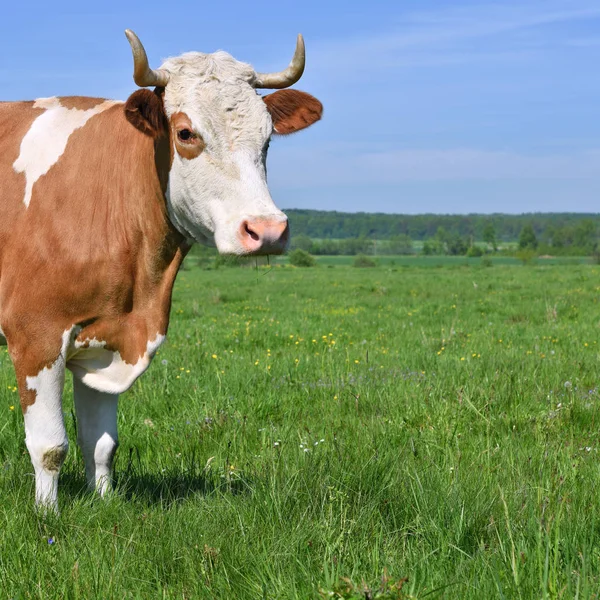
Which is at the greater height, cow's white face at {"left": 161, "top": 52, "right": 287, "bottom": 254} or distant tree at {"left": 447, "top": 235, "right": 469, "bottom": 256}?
distant tree at {"left": 447, "top": 235, "right": 469, "bottom": 256}

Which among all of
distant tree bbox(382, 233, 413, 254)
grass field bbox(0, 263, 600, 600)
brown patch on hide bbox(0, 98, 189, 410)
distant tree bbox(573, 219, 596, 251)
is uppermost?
distant tree bbox(573, 219, 596, 251)

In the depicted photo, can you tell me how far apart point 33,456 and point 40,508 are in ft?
1.39

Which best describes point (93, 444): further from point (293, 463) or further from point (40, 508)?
point (293, 463)

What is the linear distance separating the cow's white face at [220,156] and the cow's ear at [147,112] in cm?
6

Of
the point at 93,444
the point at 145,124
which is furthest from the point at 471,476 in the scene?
the point at 145,124

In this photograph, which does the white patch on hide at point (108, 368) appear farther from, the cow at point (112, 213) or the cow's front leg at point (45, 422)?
the cow's front leg at point (45, 422)

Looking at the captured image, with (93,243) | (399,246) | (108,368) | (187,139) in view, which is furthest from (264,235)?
(399,246)

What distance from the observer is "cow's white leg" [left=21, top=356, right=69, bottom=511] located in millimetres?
4098

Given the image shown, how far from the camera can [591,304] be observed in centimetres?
1563

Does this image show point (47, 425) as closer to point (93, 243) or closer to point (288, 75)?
point (93, 243)

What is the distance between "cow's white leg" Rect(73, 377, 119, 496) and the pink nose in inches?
66.3

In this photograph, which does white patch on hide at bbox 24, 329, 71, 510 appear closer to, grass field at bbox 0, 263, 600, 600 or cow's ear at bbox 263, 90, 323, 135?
grass field at bbox 0, 263, 600, 600

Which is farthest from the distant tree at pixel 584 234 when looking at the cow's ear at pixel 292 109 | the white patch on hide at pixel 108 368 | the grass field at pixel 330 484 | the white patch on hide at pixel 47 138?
the white patch on hide at pixel 108 368

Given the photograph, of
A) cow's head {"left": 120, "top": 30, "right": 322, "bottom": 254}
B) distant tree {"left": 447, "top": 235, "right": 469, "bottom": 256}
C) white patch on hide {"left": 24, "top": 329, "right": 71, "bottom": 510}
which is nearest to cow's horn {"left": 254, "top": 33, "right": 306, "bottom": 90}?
cow's head {"left": 120, "top": 30, "right": 322, "bottom": 254}
